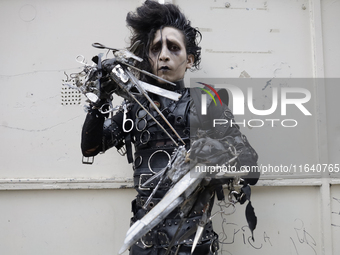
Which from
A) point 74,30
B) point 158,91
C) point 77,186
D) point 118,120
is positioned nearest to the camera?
point 158,91

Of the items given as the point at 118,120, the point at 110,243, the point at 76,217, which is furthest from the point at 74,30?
the point at 110,243

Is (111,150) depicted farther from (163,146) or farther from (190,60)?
(190,60)

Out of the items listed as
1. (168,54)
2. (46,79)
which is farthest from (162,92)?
(46,79)

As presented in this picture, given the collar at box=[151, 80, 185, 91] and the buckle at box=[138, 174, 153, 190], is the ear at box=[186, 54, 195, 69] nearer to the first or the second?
the collar at box=[151, 80, 185, 91]

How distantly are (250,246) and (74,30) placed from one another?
2121mm

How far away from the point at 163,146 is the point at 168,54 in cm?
54

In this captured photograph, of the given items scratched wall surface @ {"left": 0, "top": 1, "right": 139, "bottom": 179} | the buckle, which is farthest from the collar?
scratched wall surface @ {"left": 0, "top": 1, "right": 139, "bottom": 179}

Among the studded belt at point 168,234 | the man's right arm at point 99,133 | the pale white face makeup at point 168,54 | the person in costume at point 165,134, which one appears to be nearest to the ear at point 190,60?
the person in costume at point 165,134

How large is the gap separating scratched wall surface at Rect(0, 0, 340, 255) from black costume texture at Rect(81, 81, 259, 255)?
0.56m

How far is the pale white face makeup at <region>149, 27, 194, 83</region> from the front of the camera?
1.92m

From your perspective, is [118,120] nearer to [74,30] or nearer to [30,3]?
[74,30]

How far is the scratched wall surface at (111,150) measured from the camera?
2395mm

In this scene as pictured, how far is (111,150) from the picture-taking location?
97.7 inches

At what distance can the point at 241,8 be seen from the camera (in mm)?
2674
